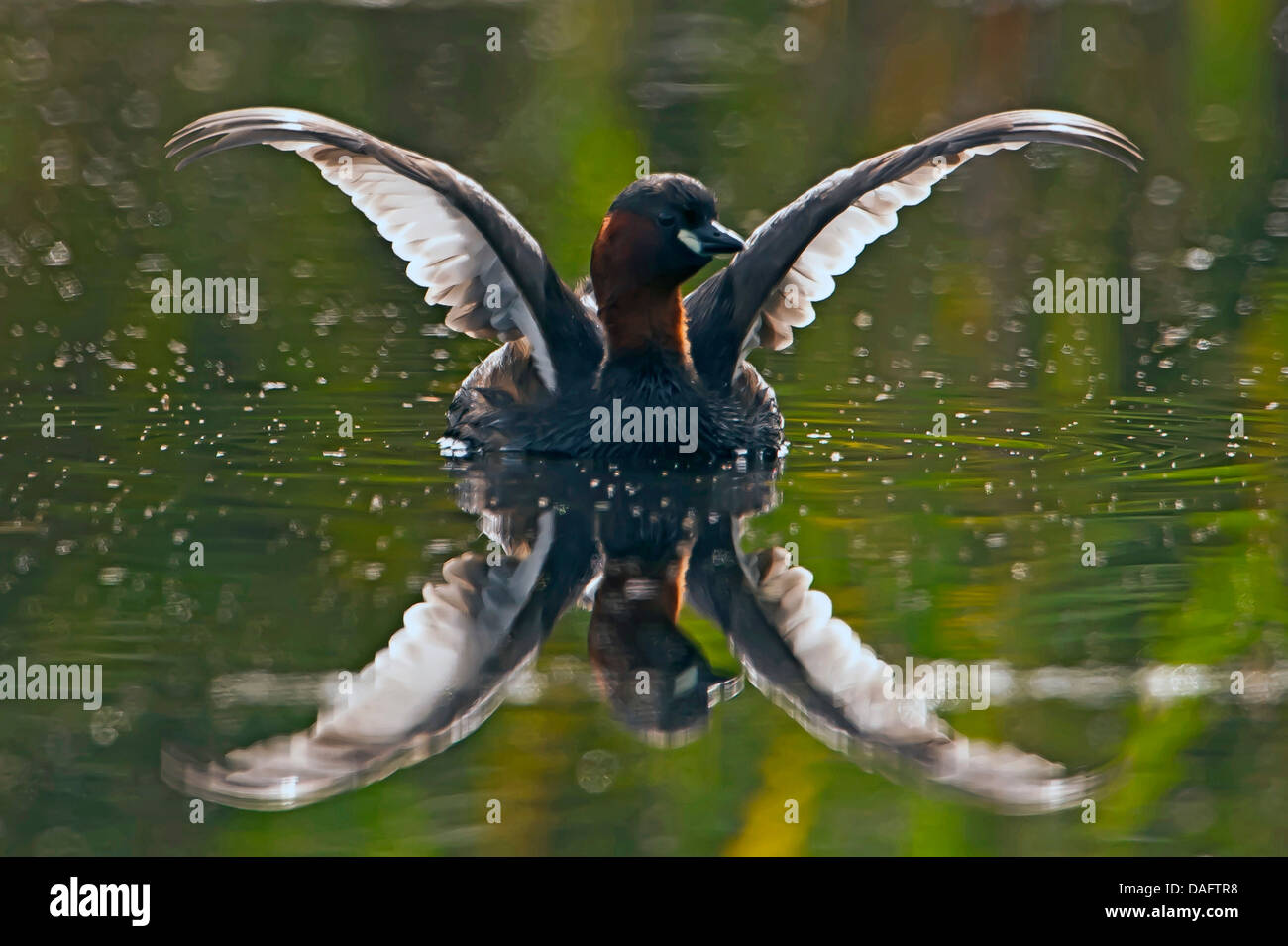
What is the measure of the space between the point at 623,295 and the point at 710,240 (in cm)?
56

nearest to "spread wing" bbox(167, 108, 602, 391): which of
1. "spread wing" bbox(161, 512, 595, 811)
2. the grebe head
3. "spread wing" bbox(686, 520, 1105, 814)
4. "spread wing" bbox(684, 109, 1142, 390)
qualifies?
the grebe head

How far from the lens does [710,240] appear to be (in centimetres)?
899

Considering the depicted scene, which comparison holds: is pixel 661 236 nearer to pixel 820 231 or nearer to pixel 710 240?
pixel 710 240

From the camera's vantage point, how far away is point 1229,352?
1127 cm

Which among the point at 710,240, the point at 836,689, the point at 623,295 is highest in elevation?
the point at 710,240

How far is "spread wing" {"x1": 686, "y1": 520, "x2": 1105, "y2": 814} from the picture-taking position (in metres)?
→ 5.27

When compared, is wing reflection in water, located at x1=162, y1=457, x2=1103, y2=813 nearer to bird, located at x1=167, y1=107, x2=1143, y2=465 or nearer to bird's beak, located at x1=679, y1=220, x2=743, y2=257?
bird, located at x1=167, y1=107, x2=1143, y2=465

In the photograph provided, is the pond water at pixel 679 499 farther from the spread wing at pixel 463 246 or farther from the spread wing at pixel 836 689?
the spread wing at pixel 463 246

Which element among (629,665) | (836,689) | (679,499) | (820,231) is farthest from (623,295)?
(836,689)

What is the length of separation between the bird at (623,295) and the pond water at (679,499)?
0.37m

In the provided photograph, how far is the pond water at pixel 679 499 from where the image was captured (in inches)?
205

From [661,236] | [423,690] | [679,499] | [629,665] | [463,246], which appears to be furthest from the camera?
[463,246]

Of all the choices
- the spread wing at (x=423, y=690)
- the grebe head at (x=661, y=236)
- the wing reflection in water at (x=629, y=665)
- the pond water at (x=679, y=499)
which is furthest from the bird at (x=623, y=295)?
the spread wing at (x=423, y=690)
